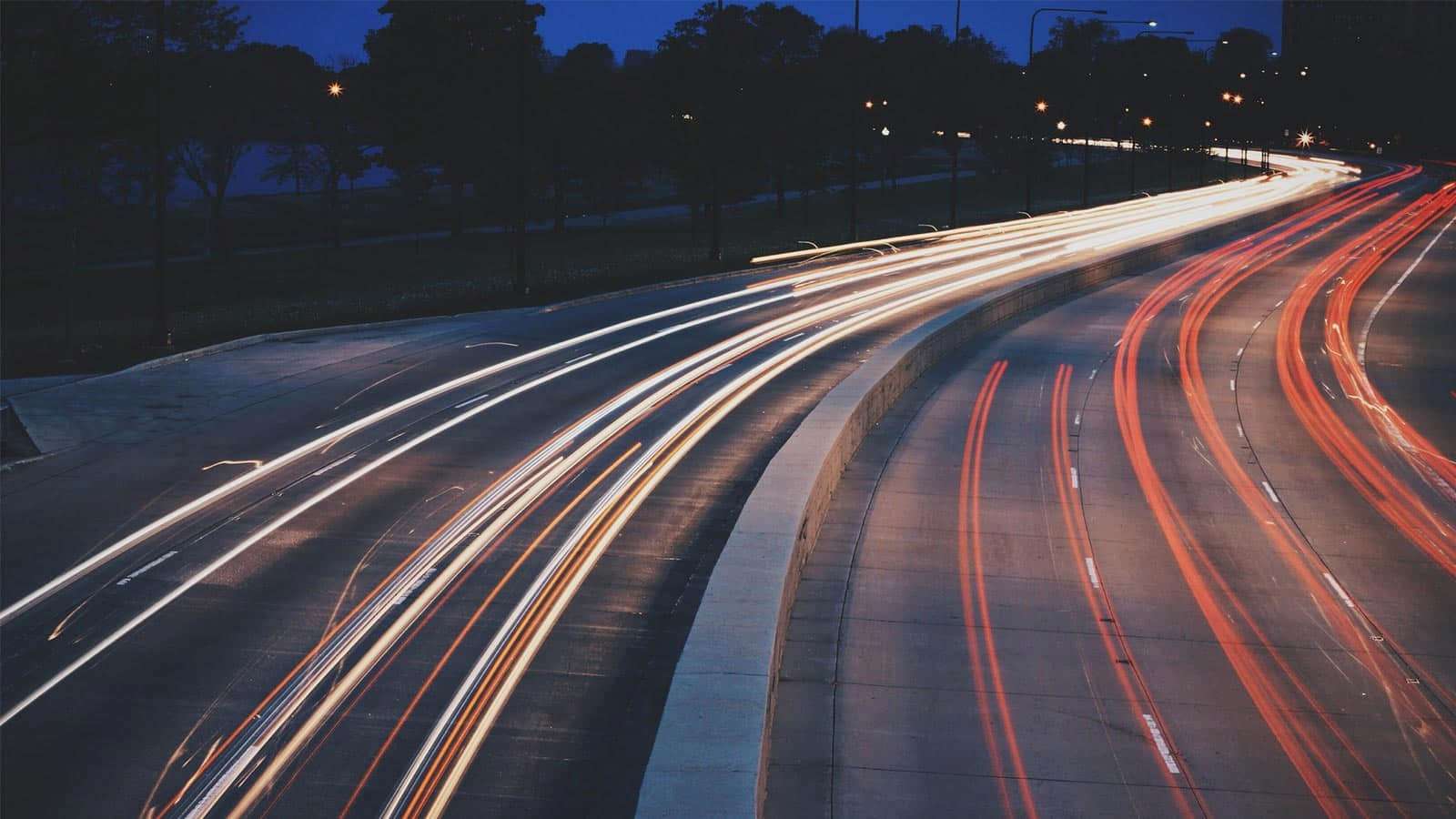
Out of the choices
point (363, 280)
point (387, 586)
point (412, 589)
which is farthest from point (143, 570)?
point (363, 280)

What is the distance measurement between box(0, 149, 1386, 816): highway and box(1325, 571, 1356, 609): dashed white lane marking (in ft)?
0.54

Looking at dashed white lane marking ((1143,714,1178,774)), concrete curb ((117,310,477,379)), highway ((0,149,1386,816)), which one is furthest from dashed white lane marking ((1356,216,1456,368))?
dashed white lane marking ((1143,714,1178,774))

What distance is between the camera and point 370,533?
50.4 feet

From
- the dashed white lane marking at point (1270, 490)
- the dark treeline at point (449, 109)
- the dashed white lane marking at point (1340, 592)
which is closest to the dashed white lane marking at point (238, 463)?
the dark treeline at point (449, 109)

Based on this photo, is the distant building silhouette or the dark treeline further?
the distant building silhouette

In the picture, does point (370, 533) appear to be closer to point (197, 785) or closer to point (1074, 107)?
point (197, 785)

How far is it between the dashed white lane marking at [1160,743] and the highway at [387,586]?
4.27 metres

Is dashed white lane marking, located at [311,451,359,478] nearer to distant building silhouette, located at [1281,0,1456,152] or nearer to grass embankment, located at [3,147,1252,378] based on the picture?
grass embankment, located at [3,147,1252,378]

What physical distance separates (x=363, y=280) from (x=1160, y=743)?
48077 millimetres

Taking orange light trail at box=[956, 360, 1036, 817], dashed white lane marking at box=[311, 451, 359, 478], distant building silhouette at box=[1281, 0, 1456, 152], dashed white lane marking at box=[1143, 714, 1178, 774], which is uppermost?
distant building silhouette at box=[1281, 0, 1456, 152]

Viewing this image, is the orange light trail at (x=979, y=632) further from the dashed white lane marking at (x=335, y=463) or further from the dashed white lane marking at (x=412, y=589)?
the dashed white lane marking at (x=335, y=463)

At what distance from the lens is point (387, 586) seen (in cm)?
1357

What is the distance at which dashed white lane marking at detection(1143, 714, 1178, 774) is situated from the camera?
1112cm

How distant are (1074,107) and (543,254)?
95.7 metres
